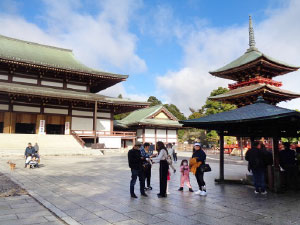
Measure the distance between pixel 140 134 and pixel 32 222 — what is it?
30480mm

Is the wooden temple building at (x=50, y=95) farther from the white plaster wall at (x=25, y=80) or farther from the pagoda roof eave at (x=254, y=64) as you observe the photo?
the pagoda roof eave at (x=254, y=64)

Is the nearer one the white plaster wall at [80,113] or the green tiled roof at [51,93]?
the green tiled roof at [51,93]

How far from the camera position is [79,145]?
2245 cm

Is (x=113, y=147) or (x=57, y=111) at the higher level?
(x=57, y=111)

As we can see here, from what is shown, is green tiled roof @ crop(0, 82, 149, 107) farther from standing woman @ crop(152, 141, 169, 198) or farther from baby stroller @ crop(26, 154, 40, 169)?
standing woman @ crop(152, 141, 169, 198)

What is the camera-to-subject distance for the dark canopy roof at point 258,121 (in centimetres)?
664

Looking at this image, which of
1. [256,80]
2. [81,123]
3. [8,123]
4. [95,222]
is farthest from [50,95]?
[256,80]

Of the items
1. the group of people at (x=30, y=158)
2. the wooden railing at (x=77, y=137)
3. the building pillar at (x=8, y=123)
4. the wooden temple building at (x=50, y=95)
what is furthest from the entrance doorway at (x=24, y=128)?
the group of people at (x=30, y=158)

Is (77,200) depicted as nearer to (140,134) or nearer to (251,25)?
(140,134)

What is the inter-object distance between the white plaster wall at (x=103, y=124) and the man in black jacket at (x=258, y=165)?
887 inches

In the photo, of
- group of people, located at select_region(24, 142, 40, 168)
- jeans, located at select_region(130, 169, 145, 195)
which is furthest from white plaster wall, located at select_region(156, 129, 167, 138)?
jeans, located at select_region(130, 169, 145, 195)

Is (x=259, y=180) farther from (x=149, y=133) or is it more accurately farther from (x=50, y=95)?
(x=149, y=133)

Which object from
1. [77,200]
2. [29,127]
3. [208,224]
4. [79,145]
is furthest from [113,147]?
[208,224]

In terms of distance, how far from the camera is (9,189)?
23.9 ft
